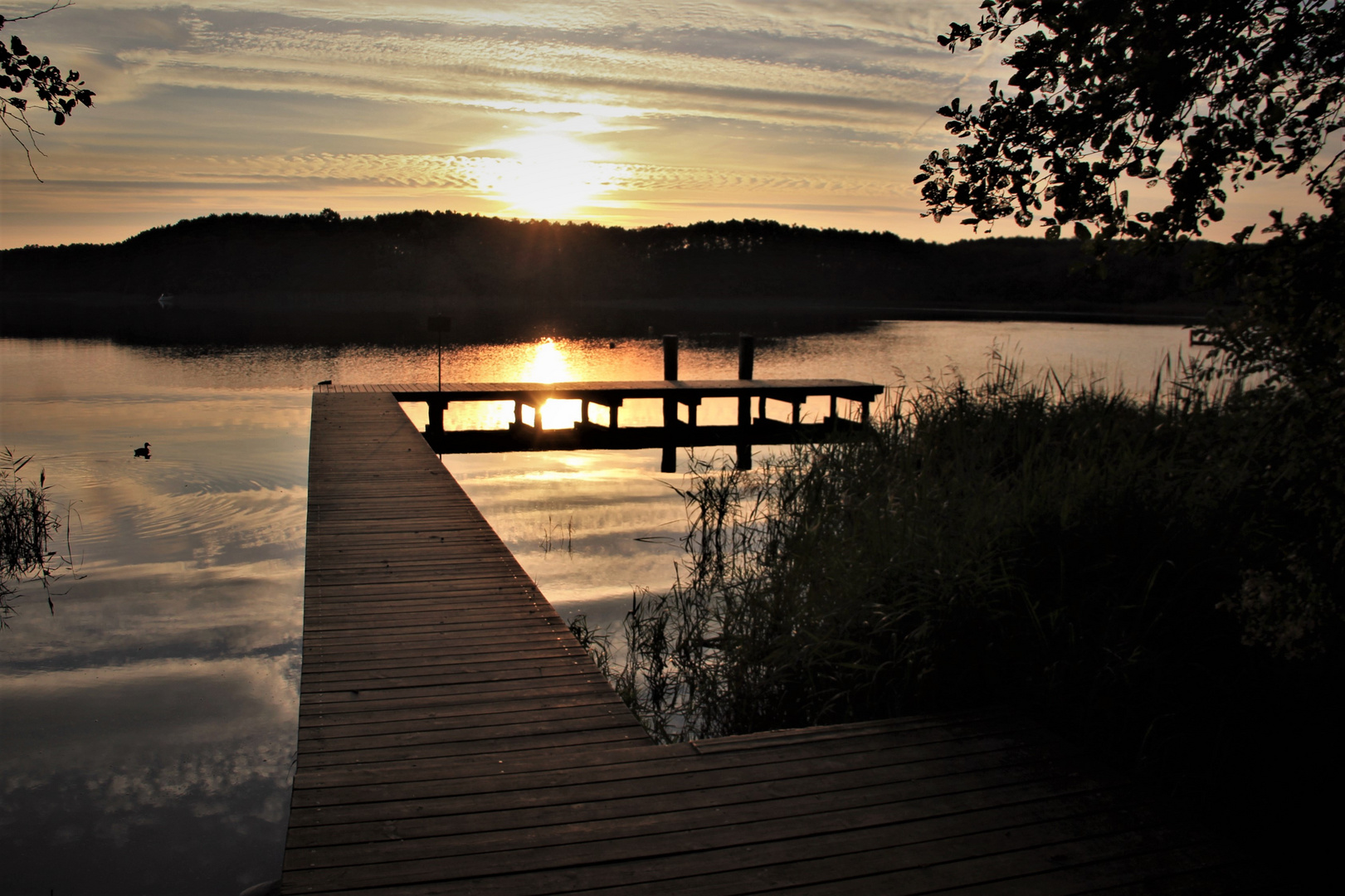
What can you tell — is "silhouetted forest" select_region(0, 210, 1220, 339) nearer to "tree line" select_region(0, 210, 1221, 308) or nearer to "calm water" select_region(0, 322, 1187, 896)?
"tree line" select_region(0, 210, 1221, 308)

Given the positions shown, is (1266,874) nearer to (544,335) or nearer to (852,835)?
(852,835)

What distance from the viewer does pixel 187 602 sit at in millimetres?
6246

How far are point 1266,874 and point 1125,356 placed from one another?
24034 mm

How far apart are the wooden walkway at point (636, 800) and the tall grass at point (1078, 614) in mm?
643

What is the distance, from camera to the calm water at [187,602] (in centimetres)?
362

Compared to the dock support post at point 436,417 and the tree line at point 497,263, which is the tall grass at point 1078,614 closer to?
the dock support post at point 436,417

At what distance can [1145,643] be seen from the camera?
3.94 metres

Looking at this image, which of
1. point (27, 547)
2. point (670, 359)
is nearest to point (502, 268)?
point (670, 359)

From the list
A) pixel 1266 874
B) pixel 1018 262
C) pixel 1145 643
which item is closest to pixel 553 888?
pixel 1266 874

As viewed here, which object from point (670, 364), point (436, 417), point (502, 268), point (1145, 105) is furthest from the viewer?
point (502, 268)

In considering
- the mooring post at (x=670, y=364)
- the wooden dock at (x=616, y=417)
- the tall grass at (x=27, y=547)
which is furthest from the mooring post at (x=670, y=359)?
the tall grass at (x=27, y=547)

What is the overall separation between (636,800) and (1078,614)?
2.34 meters

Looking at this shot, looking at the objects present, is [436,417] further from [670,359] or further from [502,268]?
[502,268]

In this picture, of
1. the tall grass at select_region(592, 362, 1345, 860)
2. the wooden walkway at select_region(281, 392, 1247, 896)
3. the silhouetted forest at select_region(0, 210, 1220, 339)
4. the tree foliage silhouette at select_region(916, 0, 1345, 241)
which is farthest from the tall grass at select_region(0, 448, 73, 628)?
the silhouetted forest at select_region(0, 210, 1220, 339)
